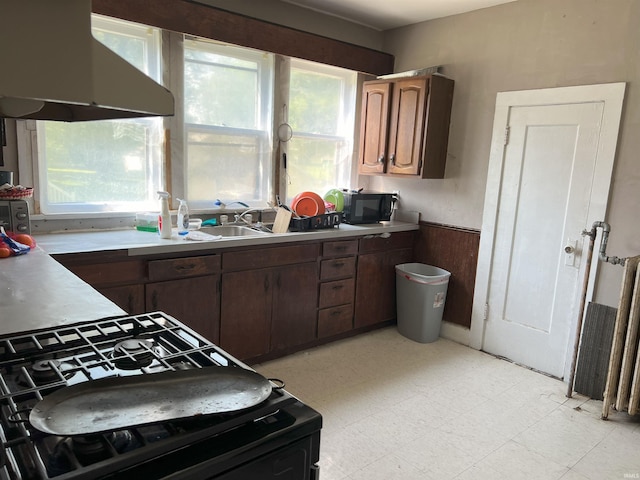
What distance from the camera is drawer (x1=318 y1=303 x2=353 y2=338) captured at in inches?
139

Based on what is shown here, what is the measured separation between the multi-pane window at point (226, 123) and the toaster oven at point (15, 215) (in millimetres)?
1122

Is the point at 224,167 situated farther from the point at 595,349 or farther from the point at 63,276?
the point at 595,349

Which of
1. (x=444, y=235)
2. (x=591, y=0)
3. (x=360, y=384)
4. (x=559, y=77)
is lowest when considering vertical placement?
(x=360, y=384)

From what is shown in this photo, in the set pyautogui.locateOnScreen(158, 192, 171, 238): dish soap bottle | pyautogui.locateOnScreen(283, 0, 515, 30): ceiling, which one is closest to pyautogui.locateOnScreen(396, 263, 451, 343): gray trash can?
pyautogui.locateOnScreen(158, 192, 171, 238): dish soap bottle

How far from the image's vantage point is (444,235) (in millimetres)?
3926

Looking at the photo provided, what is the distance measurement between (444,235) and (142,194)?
2.45 meters

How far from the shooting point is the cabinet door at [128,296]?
2496mm

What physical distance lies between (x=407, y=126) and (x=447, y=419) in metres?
2.26

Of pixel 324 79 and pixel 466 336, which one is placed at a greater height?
pixel 324 79

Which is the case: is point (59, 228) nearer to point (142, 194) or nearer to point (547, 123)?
point (142, 194)

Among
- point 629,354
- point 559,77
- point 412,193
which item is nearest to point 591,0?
point 559,77

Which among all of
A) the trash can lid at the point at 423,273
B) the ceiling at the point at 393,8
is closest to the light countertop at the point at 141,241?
the trash can lid at the point at 423,273

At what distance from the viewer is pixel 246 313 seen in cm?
306

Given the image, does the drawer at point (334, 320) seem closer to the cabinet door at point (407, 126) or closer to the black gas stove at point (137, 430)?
the cabinet door at point (407, 126)
